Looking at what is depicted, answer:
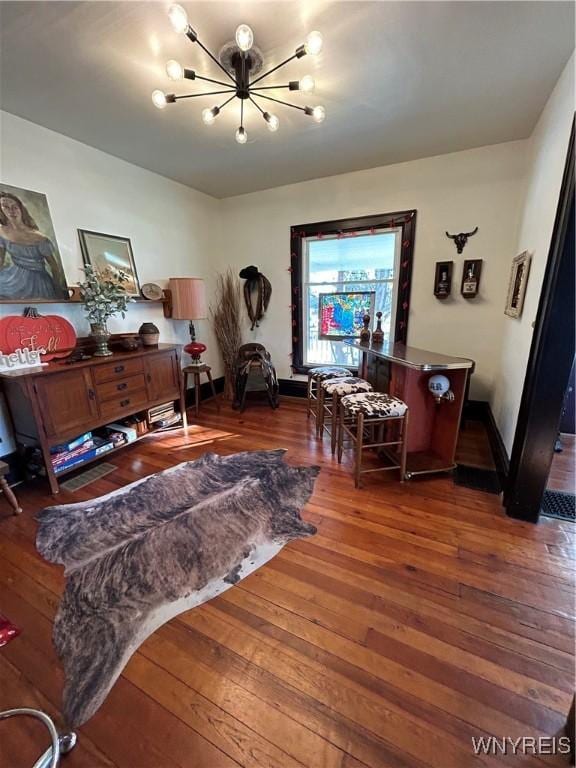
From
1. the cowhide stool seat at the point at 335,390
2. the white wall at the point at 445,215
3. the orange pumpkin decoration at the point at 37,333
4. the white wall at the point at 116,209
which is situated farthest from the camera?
the white wall at the point at 445,215

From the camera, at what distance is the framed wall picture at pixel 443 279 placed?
125 inches

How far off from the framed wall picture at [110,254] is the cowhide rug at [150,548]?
2.06 metres

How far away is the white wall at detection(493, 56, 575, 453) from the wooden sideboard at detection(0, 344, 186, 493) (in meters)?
3.08

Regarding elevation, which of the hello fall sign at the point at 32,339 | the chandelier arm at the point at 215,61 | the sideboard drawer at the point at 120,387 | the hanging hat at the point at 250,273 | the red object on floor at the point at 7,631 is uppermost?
the chandelier arm at the point at 215,61

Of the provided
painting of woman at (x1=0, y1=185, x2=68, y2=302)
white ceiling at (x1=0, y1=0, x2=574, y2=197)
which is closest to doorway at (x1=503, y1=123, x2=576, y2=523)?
white ceiling at (x1=0, y1=0, x2=574, y2=197)

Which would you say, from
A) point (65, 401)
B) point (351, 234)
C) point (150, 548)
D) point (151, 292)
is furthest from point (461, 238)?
point (65, 401)

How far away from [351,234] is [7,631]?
4.16 m

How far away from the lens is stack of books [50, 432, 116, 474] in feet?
7.53

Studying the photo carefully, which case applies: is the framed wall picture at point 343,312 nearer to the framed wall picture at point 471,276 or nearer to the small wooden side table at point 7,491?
the framed wall picture at point 471,276

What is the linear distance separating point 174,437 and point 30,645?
6.50ft

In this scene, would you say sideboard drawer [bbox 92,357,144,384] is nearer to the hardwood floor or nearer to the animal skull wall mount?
the hardwood floor

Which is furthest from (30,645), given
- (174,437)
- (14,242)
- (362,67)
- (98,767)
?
(362,67)

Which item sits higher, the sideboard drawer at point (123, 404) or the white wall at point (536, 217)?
the white wall at point (536, 217)

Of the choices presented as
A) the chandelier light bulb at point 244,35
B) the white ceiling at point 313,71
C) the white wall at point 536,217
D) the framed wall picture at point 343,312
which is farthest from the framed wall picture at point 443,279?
the chandelier light bulb at point 244,35
